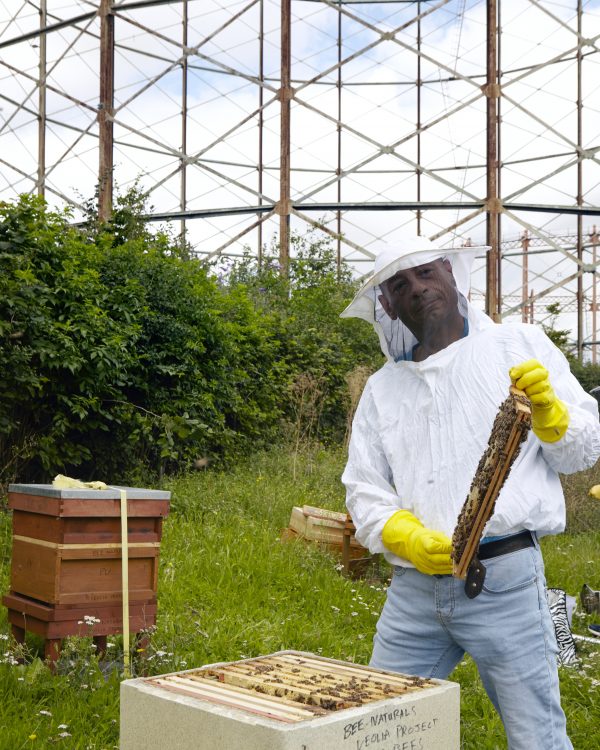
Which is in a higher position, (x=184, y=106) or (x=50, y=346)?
(x=184, y=106)

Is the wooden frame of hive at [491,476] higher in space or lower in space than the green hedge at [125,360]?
lower

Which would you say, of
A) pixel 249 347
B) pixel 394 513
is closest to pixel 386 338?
pixel 394 513

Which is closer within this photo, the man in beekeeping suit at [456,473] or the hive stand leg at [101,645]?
the man in beekeeping suit at [456,473]

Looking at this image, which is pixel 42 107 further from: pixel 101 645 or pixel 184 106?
pixel 101 645

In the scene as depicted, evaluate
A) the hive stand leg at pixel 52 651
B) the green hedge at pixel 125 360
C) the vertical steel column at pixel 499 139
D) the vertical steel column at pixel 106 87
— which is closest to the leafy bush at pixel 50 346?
the green hedge at pixel 125 360

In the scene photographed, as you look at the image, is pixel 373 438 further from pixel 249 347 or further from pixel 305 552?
pixel 249 347

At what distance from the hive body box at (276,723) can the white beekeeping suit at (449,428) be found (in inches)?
19.5

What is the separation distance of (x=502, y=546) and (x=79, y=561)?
191 centimetres

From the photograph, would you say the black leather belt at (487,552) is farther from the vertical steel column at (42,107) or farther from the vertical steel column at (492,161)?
the vertical steel column at (42,107)

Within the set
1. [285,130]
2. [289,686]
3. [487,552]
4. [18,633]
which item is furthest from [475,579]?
[285,130]

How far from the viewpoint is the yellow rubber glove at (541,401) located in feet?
5.92

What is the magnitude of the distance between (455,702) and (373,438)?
2.51 feet

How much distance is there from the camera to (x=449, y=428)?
2.04 meters

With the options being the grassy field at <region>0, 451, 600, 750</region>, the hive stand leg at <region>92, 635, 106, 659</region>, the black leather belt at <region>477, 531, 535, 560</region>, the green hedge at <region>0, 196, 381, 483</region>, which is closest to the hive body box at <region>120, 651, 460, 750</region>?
the black leather belt at <region>477, 531, 535, 560</region>
